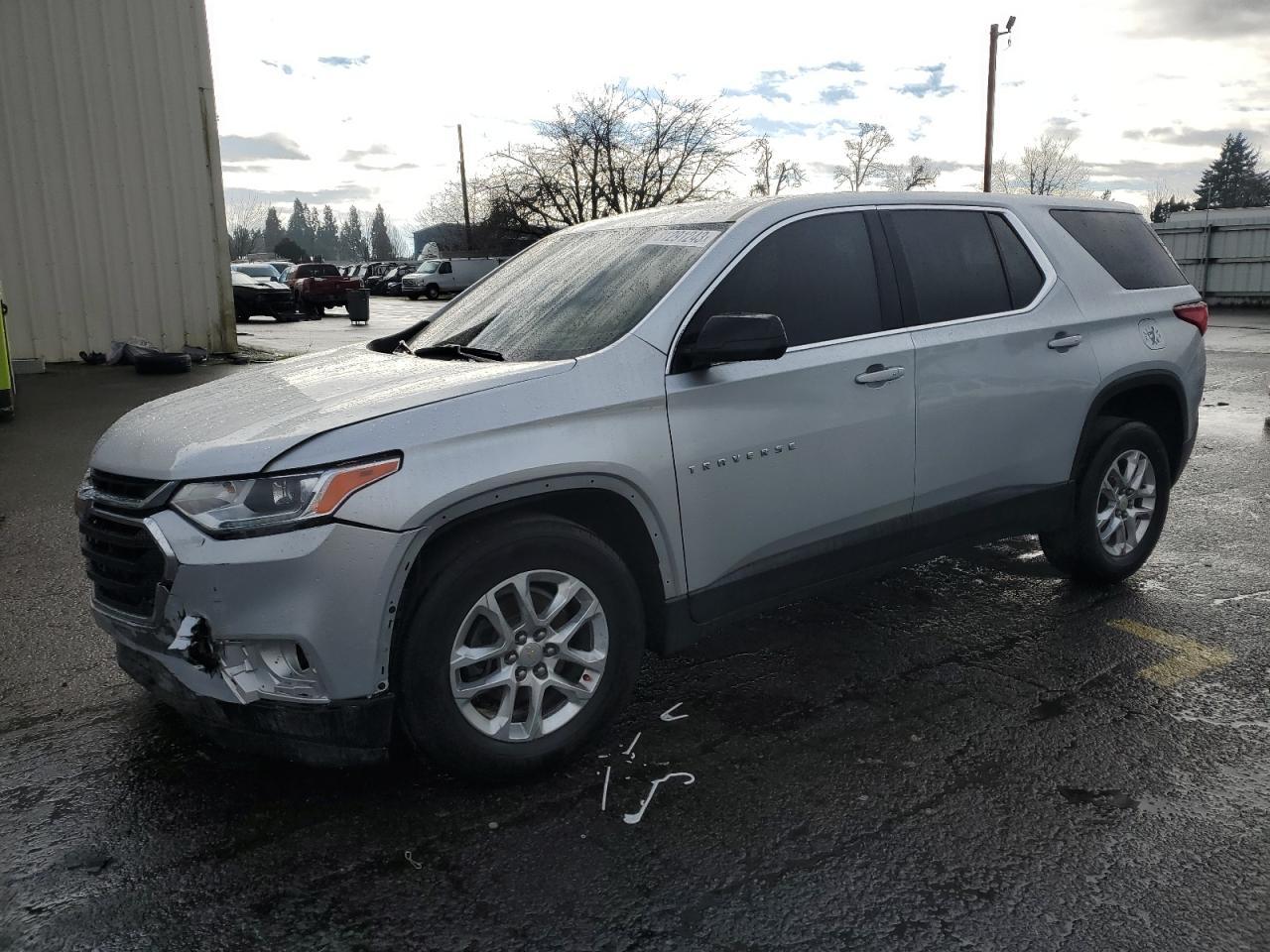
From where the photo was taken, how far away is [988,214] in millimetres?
4520

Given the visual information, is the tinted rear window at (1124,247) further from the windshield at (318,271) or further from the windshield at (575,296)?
the windshield at (318,271)

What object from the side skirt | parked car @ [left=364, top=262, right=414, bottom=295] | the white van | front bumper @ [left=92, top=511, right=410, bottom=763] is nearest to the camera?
front bumper @ [left=92, top=511, right=410, bottom=763]

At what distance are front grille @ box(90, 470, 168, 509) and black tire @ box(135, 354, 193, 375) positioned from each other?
11.5 meters

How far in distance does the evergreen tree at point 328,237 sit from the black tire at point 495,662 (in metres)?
172

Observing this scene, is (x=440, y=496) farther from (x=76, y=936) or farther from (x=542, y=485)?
(x=76, y=936)

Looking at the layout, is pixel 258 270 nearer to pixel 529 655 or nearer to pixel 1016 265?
pixel 1016 265

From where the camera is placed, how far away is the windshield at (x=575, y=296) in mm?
3480

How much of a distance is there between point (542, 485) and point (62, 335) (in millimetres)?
13793

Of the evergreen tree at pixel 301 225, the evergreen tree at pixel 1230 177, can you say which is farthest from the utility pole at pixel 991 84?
the evergreen tree at pixel 301 225

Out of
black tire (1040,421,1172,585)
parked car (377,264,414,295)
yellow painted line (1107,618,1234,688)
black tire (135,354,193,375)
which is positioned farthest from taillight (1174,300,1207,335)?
parked car (377,264,414,295)

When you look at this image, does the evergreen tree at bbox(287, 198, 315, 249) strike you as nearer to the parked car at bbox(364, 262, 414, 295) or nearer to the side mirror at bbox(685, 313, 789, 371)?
the parked car at bbox(364, 262, 414, 295)

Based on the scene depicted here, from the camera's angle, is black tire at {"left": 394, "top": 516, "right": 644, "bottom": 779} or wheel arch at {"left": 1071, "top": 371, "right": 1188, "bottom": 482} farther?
wheel arch at {"left": 1071, "top": 371, "right": 1188, "bottom": 482}

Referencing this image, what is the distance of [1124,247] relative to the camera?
194 inches

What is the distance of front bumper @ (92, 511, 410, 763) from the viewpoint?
8.93 ft
